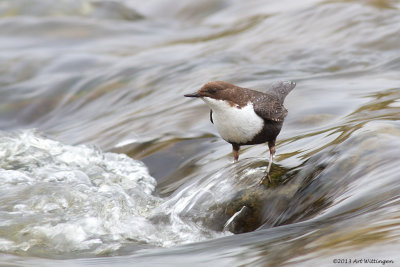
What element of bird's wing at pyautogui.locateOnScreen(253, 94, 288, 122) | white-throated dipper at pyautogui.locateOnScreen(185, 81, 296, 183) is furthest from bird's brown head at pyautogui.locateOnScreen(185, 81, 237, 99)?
bird's wing at pyautogui.locateOnScreen(253, 94, 288, 122)

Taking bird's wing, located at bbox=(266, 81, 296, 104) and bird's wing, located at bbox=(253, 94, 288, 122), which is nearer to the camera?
bird's wing, located at bbox=(253, 94, 288, 122)

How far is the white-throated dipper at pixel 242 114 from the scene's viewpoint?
4.78m

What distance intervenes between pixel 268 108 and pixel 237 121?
285 mm

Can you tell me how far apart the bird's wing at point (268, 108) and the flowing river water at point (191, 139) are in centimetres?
38

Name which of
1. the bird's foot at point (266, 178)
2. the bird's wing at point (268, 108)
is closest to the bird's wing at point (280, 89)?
the bird's wing at point (268, 108)

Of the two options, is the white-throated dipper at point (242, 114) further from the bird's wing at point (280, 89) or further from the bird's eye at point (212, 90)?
the bird's wing at point (280, 89)

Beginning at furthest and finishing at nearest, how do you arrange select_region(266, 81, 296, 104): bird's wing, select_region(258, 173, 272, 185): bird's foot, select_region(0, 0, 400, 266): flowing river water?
select_region(266, 81, 296, 104): bird's wing → select_region(258, 173, 272, 185): bird's foot → select_region(0, 0, 400, 266): flowing river water

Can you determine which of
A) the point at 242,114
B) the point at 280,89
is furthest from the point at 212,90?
the point at 280,89

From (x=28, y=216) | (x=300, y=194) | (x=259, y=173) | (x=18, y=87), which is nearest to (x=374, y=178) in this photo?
(x=300, y=194)

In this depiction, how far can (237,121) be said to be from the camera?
477 cm

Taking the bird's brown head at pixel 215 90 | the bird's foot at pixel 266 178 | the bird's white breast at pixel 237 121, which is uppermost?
the bird's brown head at pixel 215 90

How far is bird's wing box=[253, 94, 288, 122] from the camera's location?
484 cm

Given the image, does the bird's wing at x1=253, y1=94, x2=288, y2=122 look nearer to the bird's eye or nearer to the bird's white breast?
the bird's white breast

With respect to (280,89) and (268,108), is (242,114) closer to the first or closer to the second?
(268,108)
